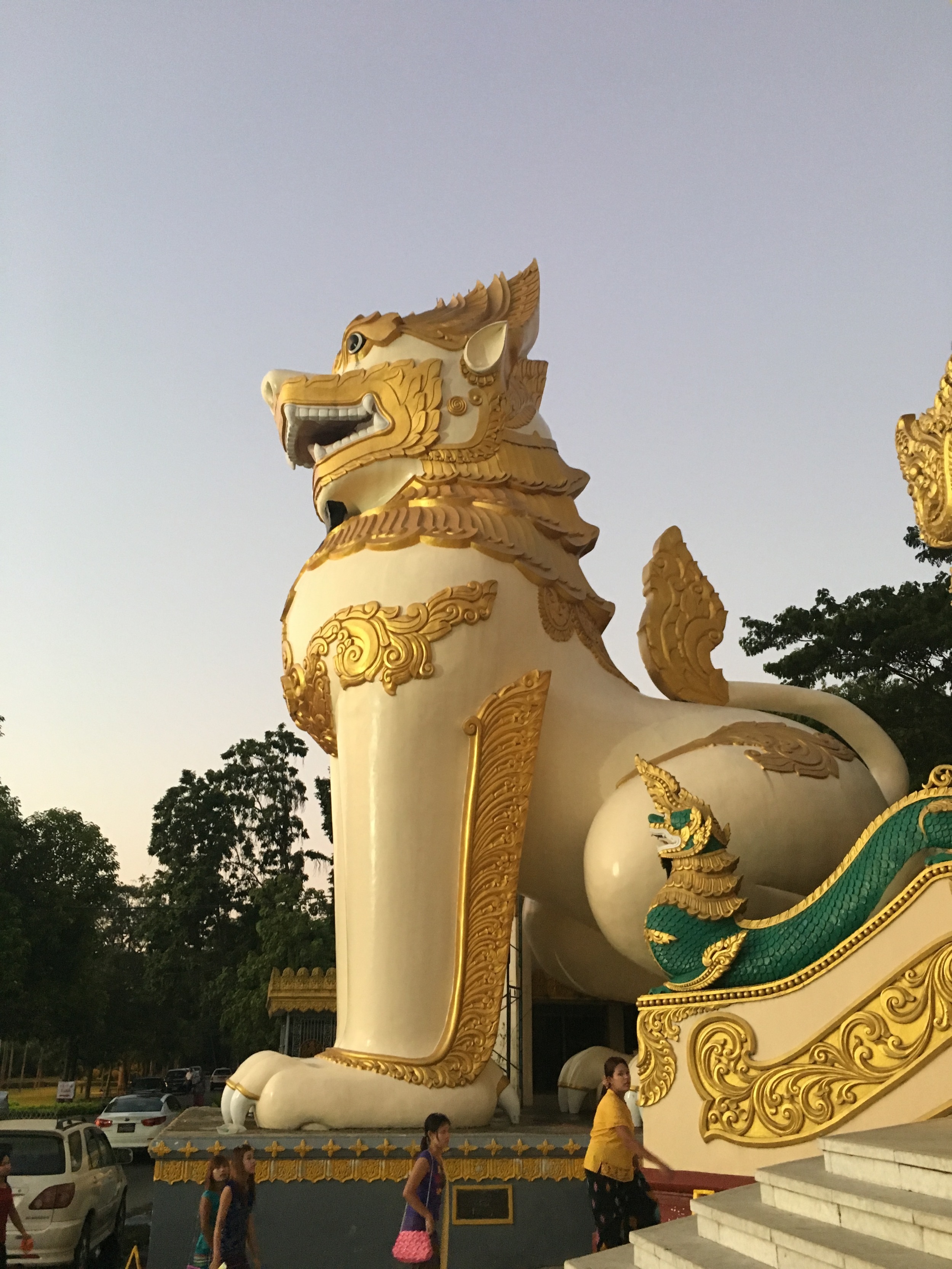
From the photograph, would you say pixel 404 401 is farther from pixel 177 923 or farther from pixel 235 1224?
pixel 177 923

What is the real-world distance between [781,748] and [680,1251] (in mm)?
3743

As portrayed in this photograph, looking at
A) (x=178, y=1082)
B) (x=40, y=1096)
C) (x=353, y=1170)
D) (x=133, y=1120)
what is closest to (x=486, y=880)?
(x=353, y=1170)

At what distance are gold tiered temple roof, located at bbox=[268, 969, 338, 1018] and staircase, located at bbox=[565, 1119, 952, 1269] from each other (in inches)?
268

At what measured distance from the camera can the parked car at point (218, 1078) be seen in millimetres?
29766

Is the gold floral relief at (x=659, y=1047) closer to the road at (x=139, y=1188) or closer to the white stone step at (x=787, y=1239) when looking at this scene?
the white stone step at (x=787, y=1239)

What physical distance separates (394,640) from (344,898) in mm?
1731

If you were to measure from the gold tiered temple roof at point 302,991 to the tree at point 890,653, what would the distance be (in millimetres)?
7246

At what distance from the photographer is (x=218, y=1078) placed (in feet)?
97.1

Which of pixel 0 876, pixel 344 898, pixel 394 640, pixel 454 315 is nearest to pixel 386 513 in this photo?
pixel 394 640

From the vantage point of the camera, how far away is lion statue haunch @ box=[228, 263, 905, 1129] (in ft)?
22.7

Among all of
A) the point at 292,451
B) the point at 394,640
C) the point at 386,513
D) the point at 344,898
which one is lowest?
the point at 344,898

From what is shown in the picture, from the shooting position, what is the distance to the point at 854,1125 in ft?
16.1

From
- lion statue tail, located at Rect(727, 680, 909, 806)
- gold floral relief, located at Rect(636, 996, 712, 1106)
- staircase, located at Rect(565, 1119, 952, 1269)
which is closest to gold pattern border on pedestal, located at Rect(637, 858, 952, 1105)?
gold floral relief, located at Rect(636, 996, 712, 1106)

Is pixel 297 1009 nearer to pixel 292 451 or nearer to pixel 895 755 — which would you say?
pixel 292 451
